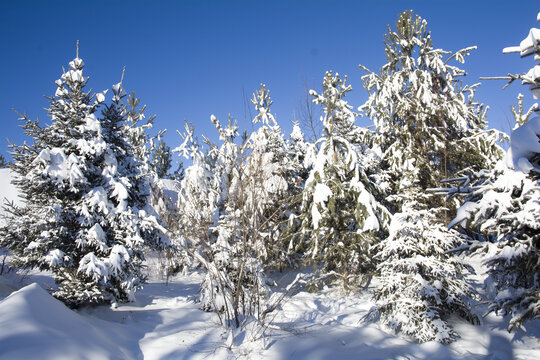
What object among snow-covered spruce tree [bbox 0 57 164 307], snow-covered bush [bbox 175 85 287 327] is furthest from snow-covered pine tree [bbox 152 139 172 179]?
snow-covered spruce tree [bbox 0 57 164 307]

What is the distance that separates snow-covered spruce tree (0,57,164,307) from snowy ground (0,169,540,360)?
1.05 metres

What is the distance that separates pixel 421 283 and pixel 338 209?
361 centimetres

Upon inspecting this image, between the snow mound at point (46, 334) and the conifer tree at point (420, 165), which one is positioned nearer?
the snow mound at point (46, 334)

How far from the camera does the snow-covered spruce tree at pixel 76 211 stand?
24.6ft

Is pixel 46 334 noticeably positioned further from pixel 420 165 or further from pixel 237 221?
pixel 420 165

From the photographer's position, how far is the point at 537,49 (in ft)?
11.5

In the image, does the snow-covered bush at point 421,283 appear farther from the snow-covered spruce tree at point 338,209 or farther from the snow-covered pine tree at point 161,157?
the snow-covered pine tree at point 161,157

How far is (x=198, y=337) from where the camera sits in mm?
5840

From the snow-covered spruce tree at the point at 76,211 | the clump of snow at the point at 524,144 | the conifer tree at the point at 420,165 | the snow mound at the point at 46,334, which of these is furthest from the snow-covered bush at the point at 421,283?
the snow-covered spruce tree at the point at 76,211

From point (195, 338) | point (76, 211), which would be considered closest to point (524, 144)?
point (195, 338)

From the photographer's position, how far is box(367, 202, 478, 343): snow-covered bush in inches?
242

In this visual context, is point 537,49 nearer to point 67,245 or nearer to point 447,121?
point 447,121

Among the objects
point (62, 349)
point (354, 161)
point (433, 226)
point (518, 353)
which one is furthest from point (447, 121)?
point (62, 349)

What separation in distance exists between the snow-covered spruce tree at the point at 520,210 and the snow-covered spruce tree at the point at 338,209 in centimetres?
406
